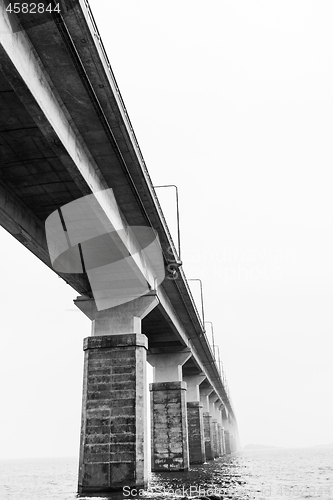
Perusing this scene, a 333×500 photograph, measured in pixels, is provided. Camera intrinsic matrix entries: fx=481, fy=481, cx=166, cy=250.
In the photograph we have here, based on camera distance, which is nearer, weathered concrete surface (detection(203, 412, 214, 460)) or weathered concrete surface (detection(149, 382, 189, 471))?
weathered concrete surface (detection(149, 382, 189, 471))

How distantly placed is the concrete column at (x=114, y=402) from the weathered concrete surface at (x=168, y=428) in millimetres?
12492

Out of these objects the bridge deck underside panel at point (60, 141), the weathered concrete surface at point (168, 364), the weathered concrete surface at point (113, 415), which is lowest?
the weathered concrete surface at point (113, 415)

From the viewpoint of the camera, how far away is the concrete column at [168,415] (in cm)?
3067

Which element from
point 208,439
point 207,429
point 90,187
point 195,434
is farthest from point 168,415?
point 207,429

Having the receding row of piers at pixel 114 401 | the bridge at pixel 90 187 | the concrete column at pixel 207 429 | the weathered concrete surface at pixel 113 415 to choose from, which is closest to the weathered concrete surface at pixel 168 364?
the bridge at pixel 90 187

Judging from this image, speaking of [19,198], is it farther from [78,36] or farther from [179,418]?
[179,418]

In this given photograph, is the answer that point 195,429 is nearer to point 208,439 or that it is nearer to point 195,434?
point 195,434

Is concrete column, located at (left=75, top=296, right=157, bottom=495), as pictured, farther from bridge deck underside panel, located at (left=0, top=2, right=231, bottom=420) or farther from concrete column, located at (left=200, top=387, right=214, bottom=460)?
concrete column, located at (left=200, top=387, right=214, bottom=460)

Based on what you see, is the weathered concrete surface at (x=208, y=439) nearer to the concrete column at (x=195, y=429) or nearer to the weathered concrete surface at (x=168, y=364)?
the concrete column at (x=195, y=429)

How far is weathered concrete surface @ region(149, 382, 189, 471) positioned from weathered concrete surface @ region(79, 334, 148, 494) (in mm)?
12593

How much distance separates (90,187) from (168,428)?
22717 millimetres

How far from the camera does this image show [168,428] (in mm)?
31281

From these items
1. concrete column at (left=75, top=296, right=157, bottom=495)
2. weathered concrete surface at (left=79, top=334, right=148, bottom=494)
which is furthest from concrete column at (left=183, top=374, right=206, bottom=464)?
weathered concrete surface at (left=79, top=334, right=148, bottom=494)

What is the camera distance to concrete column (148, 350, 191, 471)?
1208 inches
